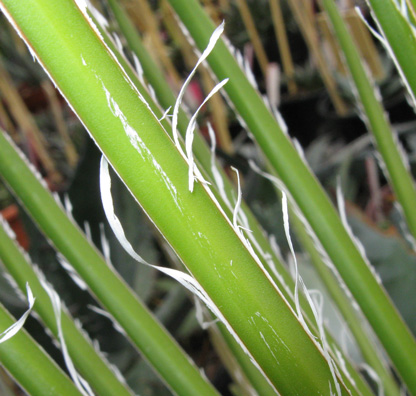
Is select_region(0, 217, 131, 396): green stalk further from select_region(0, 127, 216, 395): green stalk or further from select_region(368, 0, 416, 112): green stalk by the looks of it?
select_region(368, 0, 416, 112): green stalk

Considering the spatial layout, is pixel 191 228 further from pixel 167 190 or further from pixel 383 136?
pixel 383 136

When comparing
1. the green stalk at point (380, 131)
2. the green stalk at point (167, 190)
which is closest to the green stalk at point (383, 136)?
the green stalk at point (380, 131)

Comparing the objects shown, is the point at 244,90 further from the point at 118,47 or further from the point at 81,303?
the point at 81,303

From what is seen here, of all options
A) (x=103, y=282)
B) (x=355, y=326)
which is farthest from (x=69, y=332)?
(x=355, y=326)

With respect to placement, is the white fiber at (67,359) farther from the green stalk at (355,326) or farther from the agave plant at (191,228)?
the green stalk at (355,326)

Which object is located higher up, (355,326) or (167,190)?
(167,190)

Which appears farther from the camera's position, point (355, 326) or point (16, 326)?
point (355, 326)

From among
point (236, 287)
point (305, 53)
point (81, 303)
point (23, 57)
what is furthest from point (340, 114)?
point (23, 57)
